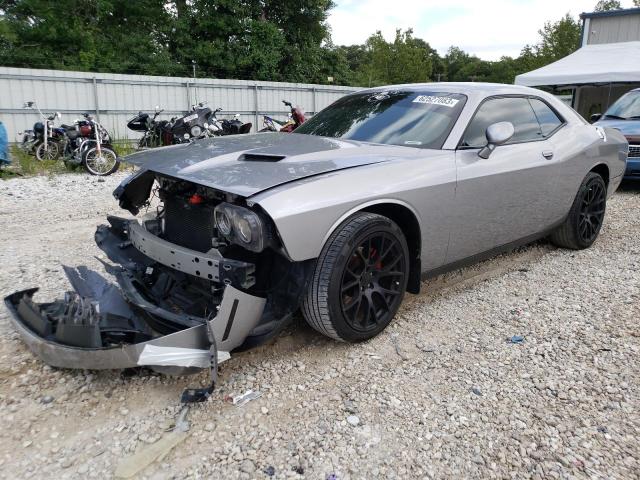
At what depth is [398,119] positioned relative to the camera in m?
3.53

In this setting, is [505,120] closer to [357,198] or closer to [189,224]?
[357,198]

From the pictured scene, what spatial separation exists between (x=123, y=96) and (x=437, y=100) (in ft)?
40.2

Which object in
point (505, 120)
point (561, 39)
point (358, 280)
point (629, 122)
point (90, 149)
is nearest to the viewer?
point (358, 280)

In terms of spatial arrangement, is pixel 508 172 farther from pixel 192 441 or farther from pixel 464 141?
pixel 192 441

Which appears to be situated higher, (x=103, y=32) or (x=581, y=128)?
(x=103, y=32)

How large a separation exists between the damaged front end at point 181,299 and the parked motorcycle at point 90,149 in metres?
6.61

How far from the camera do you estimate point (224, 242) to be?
8.52 feet

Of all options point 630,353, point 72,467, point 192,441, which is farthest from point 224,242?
point 630,353

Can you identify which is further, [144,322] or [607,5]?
[607,5]

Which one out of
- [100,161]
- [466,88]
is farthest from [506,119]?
[100,161]

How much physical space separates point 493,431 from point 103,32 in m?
24.9

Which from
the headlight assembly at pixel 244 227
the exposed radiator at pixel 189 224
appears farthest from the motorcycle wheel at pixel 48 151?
the headlight assembly at pixel 244 227

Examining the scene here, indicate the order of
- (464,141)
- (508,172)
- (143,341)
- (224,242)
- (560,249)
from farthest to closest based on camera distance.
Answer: (560,249) → (508,172) → (464,141) → (224,242) → (143,341)

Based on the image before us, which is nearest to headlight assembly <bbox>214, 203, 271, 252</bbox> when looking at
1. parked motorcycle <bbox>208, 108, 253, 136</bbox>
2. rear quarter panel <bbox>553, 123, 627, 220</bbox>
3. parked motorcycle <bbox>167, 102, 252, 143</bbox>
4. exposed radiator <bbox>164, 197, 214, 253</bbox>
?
exposed radiator <bbox>164, 197, 214, 253</bbox>
